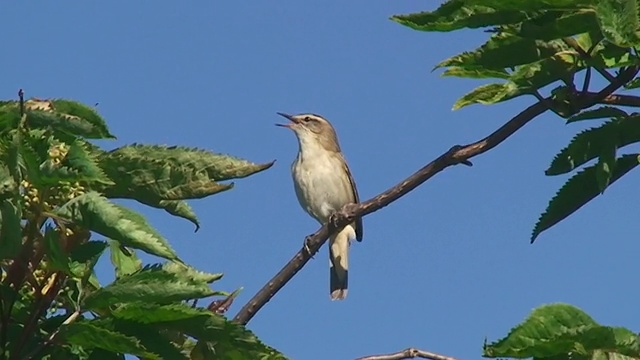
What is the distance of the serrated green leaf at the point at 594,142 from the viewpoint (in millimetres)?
3219

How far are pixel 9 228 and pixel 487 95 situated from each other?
128 centimetres

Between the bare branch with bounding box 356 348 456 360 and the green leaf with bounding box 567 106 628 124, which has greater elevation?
the green leaf with bounding box 567 106 628 124

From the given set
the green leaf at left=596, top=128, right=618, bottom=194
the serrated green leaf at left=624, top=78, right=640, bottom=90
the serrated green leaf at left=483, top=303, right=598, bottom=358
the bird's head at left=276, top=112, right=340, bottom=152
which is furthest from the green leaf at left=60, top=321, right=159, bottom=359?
the bird's head at left=276, top=112, right=340, bottom=152

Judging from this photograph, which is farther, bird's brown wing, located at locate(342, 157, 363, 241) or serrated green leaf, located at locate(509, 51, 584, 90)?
bird's brown wing, located at locate(342, 157, 363, 241)

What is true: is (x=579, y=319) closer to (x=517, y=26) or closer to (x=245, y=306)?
(x=517, y=26)

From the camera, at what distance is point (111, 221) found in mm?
2801

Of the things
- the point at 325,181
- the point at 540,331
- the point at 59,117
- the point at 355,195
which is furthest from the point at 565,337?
the point at 355,195

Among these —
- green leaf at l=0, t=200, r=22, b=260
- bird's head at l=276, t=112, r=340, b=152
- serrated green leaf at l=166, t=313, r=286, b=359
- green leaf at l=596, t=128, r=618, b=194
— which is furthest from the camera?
bird's head at l=276, t=112, r=340, b=152

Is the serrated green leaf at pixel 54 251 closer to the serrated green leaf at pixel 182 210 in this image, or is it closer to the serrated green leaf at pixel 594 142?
the serrated green leaf at pixel 182 210

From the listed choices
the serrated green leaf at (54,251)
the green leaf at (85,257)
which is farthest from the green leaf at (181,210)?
the serrated green leaf at (54,251)

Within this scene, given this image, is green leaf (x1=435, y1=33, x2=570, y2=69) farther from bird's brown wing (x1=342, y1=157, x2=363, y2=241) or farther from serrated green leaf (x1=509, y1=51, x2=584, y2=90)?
bird's brown wing (x1=342, y1=157, x2=363, y2=241)

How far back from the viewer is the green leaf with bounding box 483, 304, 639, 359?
103 inches

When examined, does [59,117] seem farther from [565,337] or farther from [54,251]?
[565,337]

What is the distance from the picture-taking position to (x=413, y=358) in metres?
2.95
